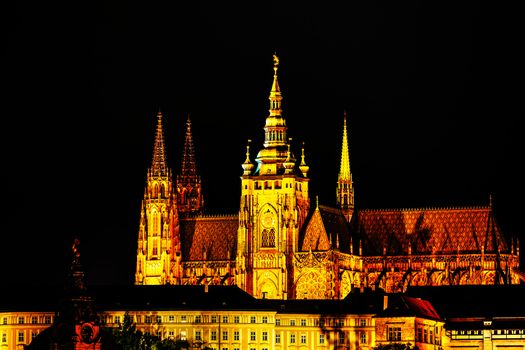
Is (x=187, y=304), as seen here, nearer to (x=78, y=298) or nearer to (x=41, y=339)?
(x=41, y=339)

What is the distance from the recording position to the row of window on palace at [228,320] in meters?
198

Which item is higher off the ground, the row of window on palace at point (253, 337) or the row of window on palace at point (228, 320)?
the row of window on palace at point (228, 320)

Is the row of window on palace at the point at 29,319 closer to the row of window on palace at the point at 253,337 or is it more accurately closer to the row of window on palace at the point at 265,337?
the row of window on palace at the point at 253,337

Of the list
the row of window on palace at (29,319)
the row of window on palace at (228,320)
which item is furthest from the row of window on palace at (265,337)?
the row of window on palace at (29,319)

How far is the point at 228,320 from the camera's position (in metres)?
198

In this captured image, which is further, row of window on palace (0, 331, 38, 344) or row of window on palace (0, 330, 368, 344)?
row of window on palace (0, 331, 38, 344)

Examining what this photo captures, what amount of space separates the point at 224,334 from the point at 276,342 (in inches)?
163

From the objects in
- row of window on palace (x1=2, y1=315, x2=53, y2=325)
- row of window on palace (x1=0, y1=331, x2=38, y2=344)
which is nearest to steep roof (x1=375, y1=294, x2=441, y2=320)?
row of window on palace (x1=2, y1=315, x2=53, y2=325)

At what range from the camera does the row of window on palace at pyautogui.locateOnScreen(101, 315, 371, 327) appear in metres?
198

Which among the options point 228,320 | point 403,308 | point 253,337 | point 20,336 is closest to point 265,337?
point 253,337

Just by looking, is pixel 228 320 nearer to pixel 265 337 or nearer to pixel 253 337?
pixel 253 337

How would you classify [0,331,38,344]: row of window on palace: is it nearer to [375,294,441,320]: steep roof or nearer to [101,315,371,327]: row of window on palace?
[101,315,371,327]: row of window on palace

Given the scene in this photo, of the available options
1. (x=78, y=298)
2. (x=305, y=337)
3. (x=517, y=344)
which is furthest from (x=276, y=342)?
(x=78, y=298)

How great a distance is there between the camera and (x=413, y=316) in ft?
635
